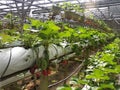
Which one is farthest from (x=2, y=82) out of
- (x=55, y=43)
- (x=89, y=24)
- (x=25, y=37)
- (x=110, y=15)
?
(x=110, y=15)

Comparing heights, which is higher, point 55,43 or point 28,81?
point 55,43

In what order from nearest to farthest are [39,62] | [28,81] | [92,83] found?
[92,83] → [39,62] → [28,81]

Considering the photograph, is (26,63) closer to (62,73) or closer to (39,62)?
(39,62)

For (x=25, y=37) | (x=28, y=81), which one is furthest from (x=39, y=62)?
(x=28, y=81)

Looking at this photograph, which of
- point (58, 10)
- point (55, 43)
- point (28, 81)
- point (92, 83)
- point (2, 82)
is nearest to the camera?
point (92, 83)

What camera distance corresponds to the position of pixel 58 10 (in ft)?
24.6

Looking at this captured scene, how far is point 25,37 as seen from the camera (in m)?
3.93

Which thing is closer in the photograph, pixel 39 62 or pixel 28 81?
pixel 39 62

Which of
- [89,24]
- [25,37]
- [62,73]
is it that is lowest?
[62,73]

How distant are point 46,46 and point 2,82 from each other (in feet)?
3.34

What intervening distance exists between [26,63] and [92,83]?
3.88 ft

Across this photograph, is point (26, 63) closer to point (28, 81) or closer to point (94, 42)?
point (28, 81)

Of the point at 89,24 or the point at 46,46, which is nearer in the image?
the point at 46,46

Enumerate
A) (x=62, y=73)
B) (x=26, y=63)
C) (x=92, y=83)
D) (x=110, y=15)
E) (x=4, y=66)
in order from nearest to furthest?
1. (x=92, y=83)
2. (x=4, y=66)
3. (x=26, y=63)
4. (x=62, y=73)
5. (x=110, y=15)
